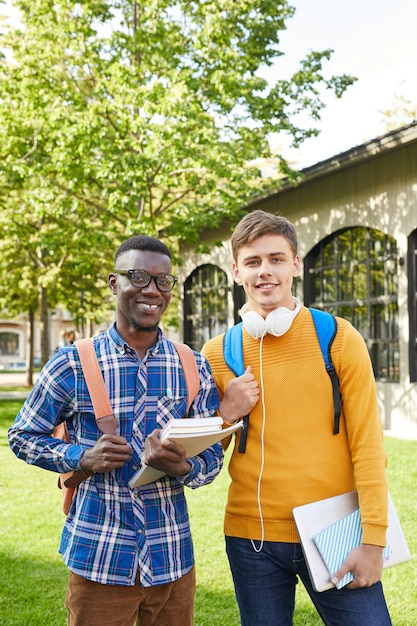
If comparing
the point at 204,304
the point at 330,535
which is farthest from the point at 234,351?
the point at 204,304

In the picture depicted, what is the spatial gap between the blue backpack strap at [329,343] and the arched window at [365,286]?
12.3 metres

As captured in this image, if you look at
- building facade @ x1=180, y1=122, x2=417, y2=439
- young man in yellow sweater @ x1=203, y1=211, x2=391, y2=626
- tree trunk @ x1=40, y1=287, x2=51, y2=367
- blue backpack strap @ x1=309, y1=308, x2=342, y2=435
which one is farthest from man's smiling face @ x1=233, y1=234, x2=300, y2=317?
tree trunk @ x1=40, y1=287, x2=51, y2=367

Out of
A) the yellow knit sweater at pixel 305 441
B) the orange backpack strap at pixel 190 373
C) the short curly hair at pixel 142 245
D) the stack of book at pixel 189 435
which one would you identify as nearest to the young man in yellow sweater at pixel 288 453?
the yellow knit sweater at pixel 305 441

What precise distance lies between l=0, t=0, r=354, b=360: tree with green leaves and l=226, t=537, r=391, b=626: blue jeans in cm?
1199

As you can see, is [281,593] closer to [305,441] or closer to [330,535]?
[330,535]

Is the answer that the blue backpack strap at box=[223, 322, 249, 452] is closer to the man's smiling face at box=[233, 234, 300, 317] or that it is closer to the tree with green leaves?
the man's smiling face at box=[233, 234, 300, 317]

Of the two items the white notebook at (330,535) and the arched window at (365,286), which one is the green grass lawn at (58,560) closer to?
the white notebook at (330,535)

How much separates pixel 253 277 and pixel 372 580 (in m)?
1.13

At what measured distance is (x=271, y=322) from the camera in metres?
2.63

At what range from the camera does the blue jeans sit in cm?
246

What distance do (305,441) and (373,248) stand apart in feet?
43.5

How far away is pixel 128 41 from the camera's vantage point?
15570 mm

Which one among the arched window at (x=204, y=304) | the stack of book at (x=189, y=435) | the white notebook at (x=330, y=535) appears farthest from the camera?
the arched window at (x=204, y=304)

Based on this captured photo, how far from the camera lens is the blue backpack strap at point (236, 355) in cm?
263
